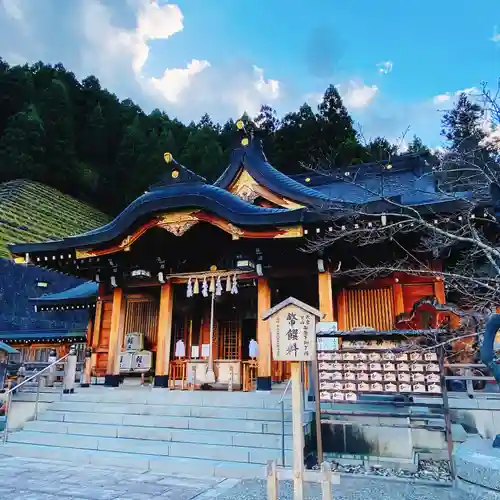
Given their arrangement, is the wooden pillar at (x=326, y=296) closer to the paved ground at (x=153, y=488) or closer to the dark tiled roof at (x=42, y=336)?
the paved ground at (x=153, y=488)

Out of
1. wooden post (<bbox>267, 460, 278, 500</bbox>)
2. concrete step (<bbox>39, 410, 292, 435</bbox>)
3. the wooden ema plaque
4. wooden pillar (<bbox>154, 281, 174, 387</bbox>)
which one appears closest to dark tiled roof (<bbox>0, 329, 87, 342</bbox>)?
wooden pillar (<bbox>154, 281, 174, 387</bbox>)

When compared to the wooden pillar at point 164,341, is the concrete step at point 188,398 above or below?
below

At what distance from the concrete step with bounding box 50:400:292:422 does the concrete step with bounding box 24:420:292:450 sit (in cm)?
48

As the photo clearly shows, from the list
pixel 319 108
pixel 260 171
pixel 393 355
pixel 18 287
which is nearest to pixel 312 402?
pixel 393 355

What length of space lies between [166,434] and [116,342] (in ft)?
14.1

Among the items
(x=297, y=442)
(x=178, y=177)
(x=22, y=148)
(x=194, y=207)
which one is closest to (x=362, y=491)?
(x=297, y=442)

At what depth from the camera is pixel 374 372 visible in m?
6.12

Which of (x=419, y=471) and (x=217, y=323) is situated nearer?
(x=419, y=471)

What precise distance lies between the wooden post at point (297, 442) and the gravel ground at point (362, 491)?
1195 millimetres

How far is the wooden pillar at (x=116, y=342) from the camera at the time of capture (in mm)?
10398

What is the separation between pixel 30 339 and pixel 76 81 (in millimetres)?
33492

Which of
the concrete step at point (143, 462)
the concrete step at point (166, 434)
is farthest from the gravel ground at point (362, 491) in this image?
the concrete step at point (166, 434)

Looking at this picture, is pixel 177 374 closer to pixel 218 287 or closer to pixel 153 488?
pixel 218 287

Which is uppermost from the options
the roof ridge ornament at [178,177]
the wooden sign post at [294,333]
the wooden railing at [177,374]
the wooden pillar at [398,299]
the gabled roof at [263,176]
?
the gabled roof at [263,176]
